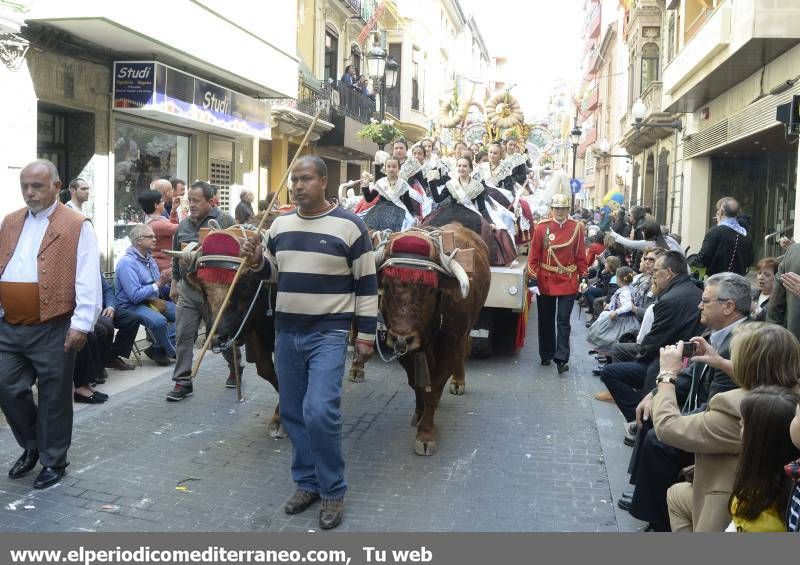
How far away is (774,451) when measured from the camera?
10.7 ft

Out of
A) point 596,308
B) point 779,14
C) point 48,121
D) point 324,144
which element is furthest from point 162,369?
point 324,144

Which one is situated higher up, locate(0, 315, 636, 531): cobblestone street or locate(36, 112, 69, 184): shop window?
locate(36, 112, 69, 184): shop window

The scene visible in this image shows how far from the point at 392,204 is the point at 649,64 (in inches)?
1003

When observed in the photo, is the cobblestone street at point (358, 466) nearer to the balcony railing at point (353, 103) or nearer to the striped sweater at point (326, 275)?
the striped sweater at point (326, 275)

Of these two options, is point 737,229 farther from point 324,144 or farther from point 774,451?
point 324,144

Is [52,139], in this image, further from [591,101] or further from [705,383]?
[591,101]

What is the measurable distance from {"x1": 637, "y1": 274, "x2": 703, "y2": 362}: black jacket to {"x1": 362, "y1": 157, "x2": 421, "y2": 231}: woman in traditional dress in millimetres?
3466

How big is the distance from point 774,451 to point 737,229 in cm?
713

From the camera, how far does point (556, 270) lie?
9.25 meters

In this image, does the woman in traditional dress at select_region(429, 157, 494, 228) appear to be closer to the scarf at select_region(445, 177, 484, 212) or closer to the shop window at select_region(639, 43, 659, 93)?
the scarf at select_region(445, 177, 484, 212)

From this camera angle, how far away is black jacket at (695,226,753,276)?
9.68 metres

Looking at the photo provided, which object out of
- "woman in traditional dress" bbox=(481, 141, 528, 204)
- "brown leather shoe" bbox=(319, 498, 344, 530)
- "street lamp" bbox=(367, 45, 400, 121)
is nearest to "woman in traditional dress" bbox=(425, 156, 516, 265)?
"woman in traditional dress" bbox=(481, 141, 528, 204)

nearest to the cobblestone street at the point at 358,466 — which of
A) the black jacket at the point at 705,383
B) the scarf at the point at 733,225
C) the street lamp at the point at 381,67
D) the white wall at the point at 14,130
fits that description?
the black jacket at the point at 705,383

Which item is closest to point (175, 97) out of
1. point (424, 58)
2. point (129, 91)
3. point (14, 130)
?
point (129, 91)
